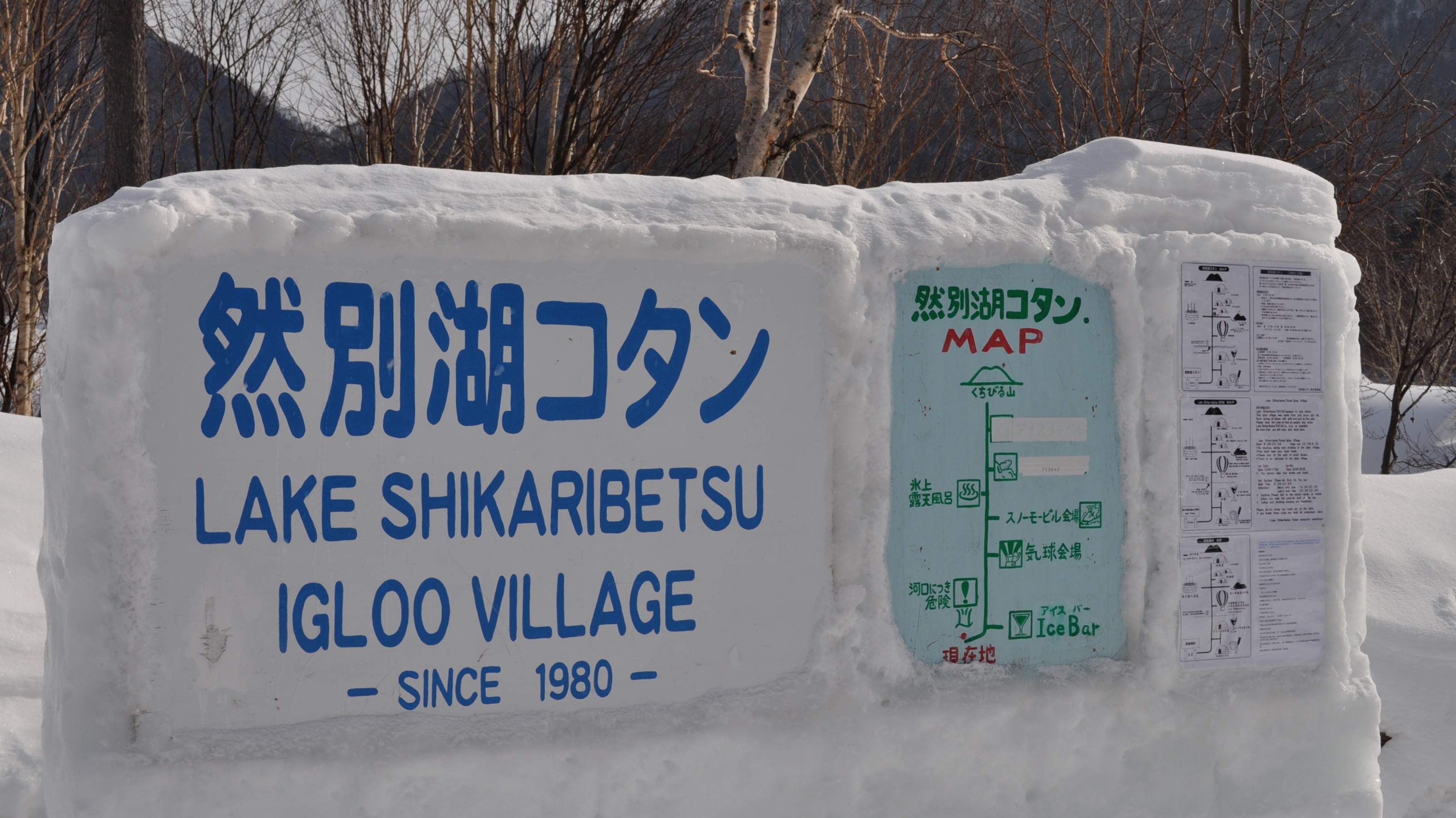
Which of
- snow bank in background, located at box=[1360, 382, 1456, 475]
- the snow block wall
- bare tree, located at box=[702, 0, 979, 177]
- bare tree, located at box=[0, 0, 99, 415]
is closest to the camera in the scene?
the snow block wall

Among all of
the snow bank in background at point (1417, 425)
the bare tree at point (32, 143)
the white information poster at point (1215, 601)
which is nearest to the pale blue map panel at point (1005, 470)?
the white information poster at point (1215, 601)

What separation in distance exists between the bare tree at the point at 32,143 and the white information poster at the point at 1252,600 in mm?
8531

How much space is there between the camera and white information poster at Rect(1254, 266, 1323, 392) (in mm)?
2855

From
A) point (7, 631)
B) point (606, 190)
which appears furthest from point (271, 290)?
point (7, 631)

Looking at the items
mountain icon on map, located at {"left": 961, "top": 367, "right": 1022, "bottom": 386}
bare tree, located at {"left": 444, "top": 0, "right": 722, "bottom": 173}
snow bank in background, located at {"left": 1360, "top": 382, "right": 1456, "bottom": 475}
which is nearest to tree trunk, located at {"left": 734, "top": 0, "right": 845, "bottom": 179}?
bare tree, located at {"left": 444, "top": 0, "right": 722, "bottom": 173}

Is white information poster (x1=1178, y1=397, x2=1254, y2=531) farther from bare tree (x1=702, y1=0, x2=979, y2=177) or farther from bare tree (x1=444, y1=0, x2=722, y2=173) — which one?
bare tree (x1=444, y1=0, x2=722, y2=173)

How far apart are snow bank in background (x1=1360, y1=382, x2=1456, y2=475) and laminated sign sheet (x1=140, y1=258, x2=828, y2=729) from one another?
37.8 feet

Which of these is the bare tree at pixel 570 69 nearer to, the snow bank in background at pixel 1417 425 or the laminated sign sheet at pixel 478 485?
the laminated sign sheet at pixel 478 485

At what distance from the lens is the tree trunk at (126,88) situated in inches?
210

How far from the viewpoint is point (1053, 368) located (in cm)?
271

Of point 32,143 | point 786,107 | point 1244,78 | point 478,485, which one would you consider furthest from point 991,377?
point 32,143

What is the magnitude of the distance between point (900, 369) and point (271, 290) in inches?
61.2

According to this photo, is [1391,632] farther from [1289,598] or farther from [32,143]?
[32,143]

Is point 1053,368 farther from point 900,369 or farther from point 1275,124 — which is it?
point 1275,124
